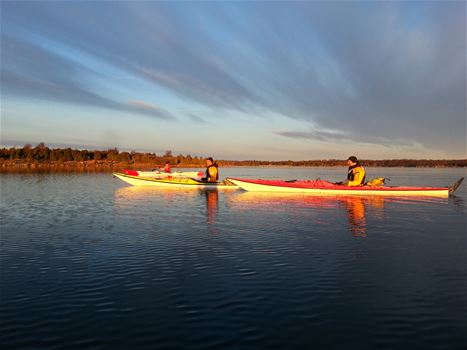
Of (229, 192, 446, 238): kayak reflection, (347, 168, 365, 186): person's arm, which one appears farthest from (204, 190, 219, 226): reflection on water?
(347, 168, 365, 186): person's arm

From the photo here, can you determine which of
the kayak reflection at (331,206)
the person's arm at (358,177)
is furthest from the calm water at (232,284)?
the person's arm at (358,177)

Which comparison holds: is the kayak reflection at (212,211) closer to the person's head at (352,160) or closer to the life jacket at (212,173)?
the life jacket at (212,173)

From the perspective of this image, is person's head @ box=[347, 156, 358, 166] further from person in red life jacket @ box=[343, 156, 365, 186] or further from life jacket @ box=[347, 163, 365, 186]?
life jacket @ box=[347, 163, 365, 186]

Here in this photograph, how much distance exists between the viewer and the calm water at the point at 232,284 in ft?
22.1

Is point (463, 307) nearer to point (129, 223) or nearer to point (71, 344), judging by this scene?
point (71, 344)

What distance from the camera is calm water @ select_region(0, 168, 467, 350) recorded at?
6.74 m

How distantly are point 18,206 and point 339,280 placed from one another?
856 inches

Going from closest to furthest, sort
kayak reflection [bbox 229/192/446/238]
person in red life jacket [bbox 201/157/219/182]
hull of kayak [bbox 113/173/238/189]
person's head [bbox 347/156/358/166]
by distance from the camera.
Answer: kayak reflection [bbox 229/192/446/238] < person's head [bbox 347/156/358/166] < person in red life jacket [bbox 201/157/219/182] < hull of kayak [bbox 113/173/238/189]

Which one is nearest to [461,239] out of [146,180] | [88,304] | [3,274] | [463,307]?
[463,307]

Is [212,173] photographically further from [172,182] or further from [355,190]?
[355,190]

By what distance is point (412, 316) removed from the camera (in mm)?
7598

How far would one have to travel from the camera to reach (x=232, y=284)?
9.42m

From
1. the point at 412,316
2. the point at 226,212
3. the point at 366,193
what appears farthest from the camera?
the point at 366,193

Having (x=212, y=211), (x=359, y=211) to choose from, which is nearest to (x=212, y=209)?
(x=212, y=211)
